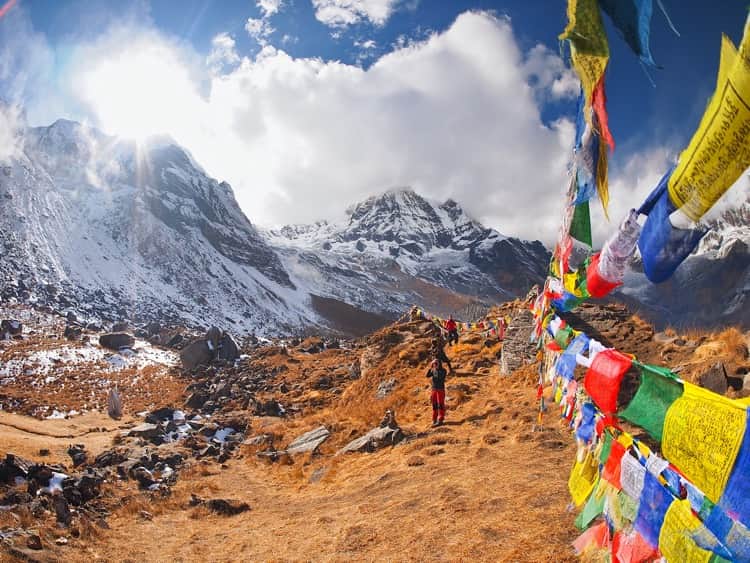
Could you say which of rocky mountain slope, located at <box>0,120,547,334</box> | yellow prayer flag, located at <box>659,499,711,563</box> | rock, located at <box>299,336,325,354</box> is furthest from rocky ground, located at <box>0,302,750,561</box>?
rocky mountain slope, located at <box>0,120,547,334</box>

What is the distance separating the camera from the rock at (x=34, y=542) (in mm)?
6176

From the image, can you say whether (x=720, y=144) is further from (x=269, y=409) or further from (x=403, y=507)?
(x=269, y=409)

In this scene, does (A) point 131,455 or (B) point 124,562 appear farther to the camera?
(A) point 131,455

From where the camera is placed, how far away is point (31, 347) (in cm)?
3006

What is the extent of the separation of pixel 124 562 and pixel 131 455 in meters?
7.22

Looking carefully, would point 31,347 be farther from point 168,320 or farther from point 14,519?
point 14,519

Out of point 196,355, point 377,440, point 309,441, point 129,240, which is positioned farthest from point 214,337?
point 129,240

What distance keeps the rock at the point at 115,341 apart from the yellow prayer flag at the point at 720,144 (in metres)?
39.6

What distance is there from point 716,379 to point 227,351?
108 feet

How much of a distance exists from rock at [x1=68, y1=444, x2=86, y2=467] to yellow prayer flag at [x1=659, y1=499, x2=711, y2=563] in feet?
45.8

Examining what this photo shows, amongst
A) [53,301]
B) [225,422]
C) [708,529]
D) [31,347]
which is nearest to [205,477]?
[225,422]

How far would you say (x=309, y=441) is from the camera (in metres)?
13.5

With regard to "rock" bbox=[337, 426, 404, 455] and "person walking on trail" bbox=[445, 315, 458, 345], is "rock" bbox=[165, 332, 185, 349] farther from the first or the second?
"rock" bbox=[337, 426, 404, 455]

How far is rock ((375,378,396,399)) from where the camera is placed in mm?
16625
